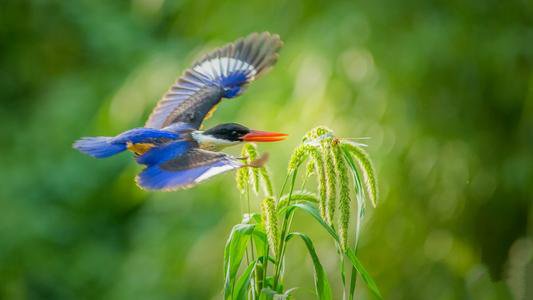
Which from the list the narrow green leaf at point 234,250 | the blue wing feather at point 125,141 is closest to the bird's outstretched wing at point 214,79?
the blue wing feather at point 125,141

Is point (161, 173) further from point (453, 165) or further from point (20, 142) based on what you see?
point (20, 142)

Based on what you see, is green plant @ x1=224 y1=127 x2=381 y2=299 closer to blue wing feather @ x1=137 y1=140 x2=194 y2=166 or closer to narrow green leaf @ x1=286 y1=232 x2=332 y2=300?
narrow green leaf @ x1=286 y1=232 x2=332 y2=300

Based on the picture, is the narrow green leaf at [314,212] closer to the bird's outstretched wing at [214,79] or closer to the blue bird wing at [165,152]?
the blue bird wing at [165,152]

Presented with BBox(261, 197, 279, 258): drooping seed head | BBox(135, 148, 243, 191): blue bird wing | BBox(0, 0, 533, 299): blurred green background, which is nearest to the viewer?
BBox(261, 197, 279, 258): drooping seed head

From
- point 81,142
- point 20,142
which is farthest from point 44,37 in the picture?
point 81,142

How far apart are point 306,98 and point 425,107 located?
1.15ft

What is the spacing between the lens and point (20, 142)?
448 centimetres

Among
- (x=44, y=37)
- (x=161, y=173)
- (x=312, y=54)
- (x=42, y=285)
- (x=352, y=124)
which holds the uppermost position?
(x=44, y=37)

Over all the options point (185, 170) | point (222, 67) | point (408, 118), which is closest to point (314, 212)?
point (185, 170)

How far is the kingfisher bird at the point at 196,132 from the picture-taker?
4.81 ft

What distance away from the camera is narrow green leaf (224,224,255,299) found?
1266 millimetres

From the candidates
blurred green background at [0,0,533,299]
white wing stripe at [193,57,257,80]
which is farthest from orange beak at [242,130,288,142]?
blurred green background at [0,0,533,299]

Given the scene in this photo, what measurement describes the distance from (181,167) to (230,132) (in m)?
0.11

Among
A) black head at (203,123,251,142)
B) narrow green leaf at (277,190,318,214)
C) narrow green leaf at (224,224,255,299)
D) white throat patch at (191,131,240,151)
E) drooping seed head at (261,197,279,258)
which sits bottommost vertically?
narrow green leaf at (224,224,255,299)
